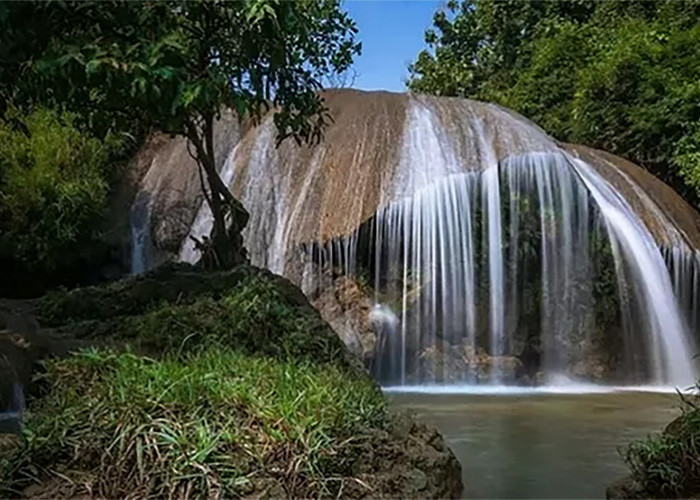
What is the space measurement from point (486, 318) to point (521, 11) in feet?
45.7

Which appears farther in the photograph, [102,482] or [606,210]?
[606,210]

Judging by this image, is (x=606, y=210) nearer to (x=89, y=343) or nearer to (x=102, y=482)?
(x=89, y=343)

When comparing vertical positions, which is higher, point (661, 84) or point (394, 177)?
point (661, 84)

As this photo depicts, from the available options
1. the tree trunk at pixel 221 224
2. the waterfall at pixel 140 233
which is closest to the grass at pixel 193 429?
the tree trunk at pixel 221 224

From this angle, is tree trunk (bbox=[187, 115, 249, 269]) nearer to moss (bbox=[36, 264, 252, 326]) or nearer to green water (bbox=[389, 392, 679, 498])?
moss (bbox=[36, 264, 252, 326])

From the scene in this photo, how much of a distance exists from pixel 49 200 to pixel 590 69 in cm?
1076

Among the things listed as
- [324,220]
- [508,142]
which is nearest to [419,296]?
[324,220]

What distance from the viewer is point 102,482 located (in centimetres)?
322

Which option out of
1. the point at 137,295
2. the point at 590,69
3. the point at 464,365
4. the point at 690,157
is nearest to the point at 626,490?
the point at 137,295

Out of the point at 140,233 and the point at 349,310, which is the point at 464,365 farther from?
the point at 140,233

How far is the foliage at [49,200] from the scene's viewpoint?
11352 millimetres

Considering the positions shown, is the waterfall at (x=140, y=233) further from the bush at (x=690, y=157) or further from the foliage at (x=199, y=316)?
the bush at (x=690, y=157)

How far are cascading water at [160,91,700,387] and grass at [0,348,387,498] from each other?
6.74m

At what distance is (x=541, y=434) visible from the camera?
6566 millimetres
